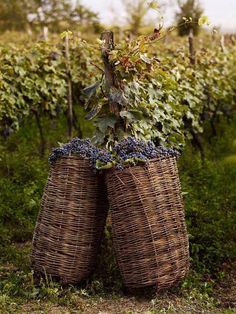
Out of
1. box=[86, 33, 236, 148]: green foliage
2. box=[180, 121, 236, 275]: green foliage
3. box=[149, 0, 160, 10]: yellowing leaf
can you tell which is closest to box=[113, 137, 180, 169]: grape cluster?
box=[86, 33, 236, 148]: green foliage

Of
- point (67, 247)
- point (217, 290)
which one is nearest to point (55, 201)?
point (67, 247)

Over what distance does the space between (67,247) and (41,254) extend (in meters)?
0.21

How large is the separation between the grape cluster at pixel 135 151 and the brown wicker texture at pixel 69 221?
242 mm

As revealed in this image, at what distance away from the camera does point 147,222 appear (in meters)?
4.48

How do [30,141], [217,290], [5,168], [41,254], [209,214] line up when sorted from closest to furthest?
1. [41,254]
2. [217,290]
3. [209,214]
4. [5,168]
5. [30,141]

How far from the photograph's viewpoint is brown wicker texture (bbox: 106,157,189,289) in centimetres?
446

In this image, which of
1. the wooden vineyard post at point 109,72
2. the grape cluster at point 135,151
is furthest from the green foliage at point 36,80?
the grape cluster at point 135,151

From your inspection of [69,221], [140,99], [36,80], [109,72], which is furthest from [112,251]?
[36,80]

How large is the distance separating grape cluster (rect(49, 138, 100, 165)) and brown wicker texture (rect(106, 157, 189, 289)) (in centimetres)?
18

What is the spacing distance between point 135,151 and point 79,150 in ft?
1.24

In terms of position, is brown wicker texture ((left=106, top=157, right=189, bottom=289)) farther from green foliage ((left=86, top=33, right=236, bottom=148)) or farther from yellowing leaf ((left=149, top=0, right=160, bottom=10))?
yellowing leaf ((left=149, top=0, right=160, bottom=10))

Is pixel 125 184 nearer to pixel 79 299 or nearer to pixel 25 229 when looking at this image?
pixel 79 299

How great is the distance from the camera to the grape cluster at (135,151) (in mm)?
4461

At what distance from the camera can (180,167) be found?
792 centimetres
